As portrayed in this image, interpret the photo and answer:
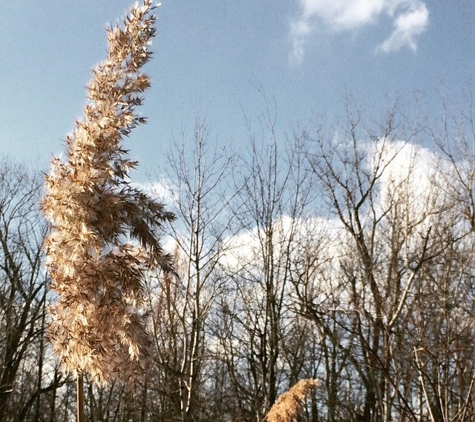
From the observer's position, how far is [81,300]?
3.62 meters

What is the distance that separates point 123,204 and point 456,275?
5.42 meters

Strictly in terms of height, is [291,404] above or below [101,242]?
below

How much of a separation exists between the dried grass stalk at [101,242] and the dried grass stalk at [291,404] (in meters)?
1.60

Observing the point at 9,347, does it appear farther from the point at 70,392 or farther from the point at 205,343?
the point at 205,343

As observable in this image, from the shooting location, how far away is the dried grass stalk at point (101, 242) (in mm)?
3643

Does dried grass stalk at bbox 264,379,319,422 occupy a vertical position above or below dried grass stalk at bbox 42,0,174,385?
below

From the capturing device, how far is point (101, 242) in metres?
3.75

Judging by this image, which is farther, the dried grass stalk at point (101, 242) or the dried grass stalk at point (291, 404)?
the dried grass stalk at point (291, 404)

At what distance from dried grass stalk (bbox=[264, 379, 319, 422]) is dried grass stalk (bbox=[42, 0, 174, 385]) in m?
1.60

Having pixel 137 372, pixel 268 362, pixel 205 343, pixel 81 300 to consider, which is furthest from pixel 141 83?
pixel 205 343

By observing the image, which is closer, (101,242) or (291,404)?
(101,242)

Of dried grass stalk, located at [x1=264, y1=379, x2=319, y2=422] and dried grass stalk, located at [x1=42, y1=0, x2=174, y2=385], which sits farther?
dried grass stalk, located at [x1=264, y1=379, x2=319, y2=422]

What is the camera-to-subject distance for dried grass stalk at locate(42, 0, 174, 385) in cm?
364

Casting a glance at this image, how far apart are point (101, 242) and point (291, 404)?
2.25 meters
